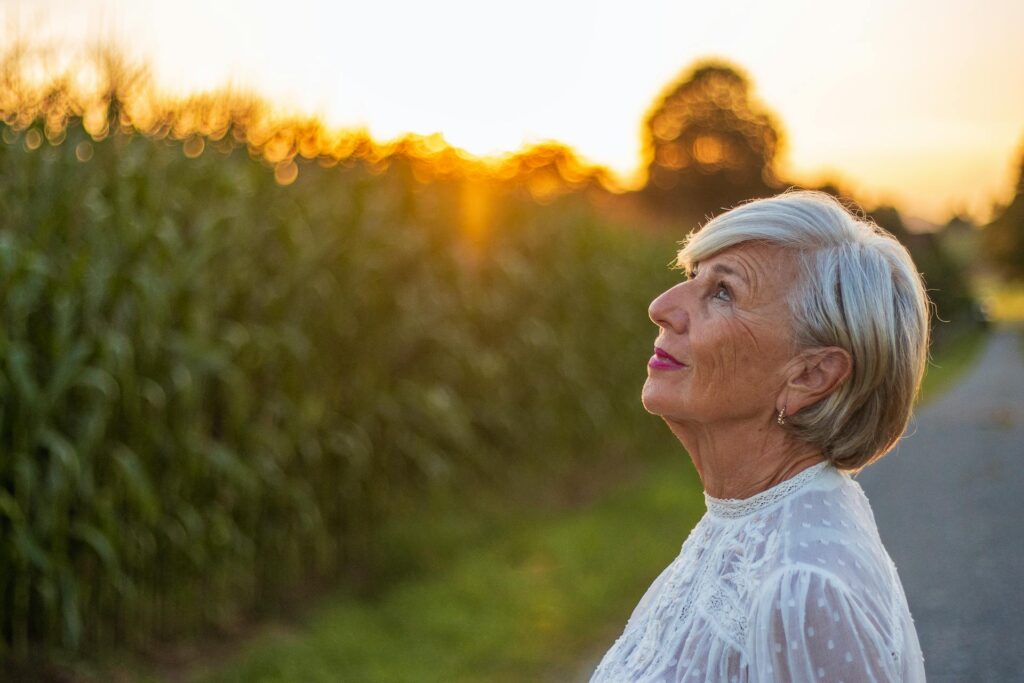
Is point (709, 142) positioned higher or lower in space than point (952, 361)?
higher

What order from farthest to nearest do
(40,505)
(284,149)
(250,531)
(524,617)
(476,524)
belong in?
(476,524)
(284,149)
(524,617)
(250,531)
(40,505)

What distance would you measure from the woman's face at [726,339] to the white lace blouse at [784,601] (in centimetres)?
16

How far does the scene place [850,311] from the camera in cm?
171

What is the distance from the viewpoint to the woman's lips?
188 cm

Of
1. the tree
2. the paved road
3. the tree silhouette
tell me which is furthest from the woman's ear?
the tree silhouette

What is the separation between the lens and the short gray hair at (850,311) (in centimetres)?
171

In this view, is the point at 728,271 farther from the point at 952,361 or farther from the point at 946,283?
the point at 946,283

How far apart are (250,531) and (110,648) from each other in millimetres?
854

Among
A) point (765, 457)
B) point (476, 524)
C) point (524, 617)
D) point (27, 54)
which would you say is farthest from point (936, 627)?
point (27, 54)

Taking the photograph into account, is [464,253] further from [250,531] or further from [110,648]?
[110,648]

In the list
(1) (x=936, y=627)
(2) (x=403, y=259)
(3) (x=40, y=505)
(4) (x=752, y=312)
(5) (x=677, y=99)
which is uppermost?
(5) (x=677, y=99)

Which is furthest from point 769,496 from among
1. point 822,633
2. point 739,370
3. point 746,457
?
point 822,633

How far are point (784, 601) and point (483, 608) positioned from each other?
14.4 ft

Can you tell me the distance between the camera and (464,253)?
24.7ft
